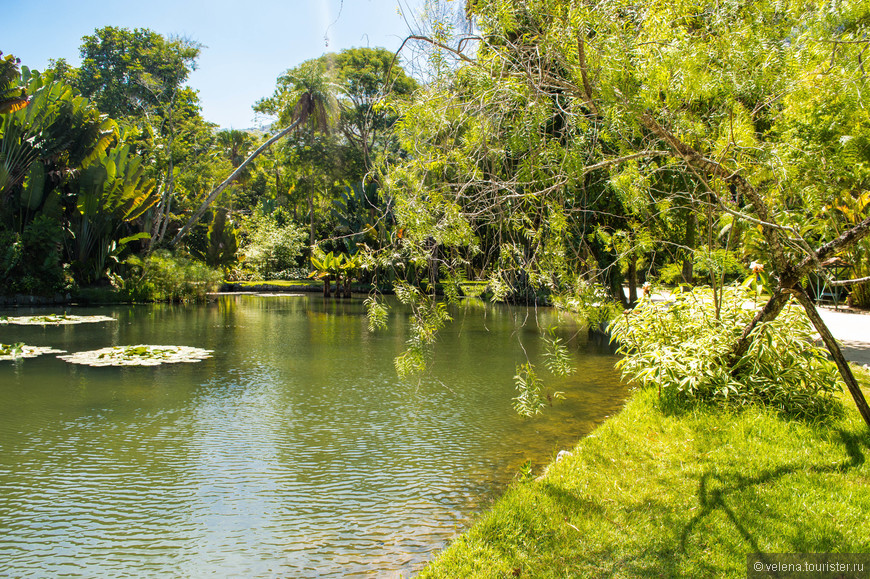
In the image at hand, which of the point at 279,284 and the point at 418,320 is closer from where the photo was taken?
the point at 418,320

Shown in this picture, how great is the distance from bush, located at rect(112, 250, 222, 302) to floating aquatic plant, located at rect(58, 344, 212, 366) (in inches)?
496

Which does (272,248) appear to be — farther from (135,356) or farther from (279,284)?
(135,356)

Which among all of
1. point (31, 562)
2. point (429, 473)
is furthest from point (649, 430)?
point (31, 562)

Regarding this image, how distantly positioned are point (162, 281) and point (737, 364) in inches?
896

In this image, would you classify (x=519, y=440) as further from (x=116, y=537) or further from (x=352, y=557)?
(x=116, y=537)

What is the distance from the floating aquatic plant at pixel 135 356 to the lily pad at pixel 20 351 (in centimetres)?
63

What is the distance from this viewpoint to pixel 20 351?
36.1 feet

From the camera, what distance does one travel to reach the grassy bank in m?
3.11

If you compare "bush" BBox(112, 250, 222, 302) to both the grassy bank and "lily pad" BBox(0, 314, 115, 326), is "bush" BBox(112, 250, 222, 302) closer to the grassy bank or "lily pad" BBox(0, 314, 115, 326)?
"lily pad" BBox(0, 314, 115, 326)

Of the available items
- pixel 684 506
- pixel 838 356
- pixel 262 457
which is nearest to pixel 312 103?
pixel 262 457

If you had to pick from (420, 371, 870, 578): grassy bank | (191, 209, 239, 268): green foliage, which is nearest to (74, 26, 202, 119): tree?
(191, 209, 239, 268): green foliage

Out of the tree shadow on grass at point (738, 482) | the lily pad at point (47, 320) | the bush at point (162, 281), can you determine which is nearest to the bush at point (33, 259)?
the bush at point (162, 281)

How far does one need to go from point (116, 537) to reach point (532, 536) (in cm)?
298

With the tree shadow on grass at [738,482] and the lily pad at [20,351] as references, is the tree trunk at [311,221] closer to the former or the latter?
the lily pad at [20,351]
